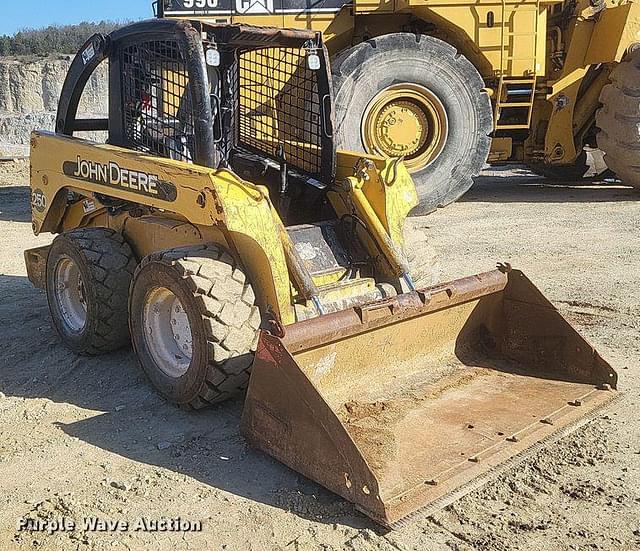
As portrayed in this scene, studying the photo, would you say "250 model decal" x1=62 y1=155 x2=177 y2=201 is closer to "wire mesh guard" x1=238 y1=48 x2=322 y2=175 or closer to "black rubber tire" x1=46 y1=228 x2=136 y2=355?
"black rubber tire" x1=46 y1=228 x2=136 y2=355

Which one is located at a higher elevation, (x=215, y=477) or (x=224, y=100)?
(x=224, y=100)

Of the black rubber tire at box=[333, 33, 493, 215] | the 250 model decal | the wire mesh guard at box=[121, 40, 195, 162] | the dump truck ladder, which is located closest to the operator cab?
the wire mesh guard at box=[121, 40, 195, 162]

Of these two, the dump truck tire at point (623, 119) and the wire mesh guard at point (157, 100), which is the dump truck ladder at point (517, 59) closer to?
the dump truck tire at point (623, 119)

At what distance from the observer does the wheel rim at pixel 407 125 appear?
891 centimetres

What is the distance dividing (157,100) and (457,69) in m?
5.34

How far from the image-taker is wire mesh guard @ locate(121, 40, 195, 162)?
13.6 feet

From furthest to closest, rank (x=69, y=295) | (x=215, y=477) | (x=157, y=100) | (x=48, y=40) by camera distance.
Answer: (x=48, y=40) < (x=69, y=295) < (x=157, y=100) < (x=215, y=477)

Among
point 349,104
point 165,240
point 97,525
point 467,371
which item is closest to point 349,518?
point 97,525

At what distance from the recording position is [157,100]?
431 cm

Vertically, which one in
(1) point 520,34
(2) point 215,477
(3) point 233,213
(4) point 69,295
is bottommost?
(2) point 215,477

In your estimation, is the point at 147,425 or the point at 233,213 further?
the point at 147,425

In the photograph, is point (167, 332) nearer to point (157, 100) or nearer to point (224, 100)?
point (157, 100)

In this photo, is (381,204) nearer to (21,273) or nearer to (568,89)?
(21,273)

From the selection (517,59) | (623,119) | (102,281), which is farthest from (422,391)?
(623,119)
